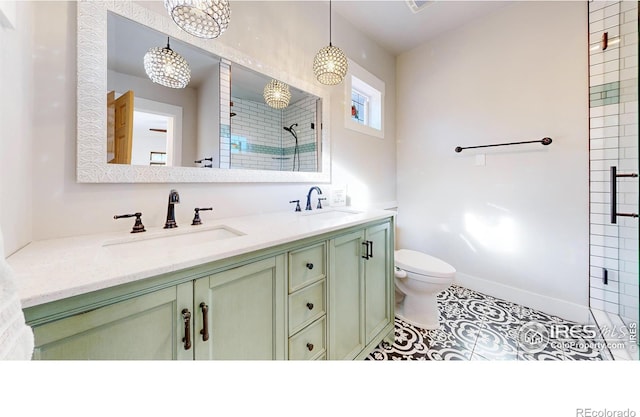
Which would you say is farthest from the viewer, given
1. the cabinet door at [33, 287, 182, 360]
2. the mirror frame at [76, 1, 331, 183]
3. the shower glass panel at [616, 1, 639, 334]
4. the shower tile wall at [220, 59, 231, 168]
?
the shower tile wall at [220, 59, 231, 168]

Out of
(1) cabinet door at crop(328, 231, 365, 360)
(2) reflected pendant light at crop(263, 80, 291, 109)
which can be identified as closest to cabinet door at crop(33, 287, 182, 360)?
(1) cabinet door at crop(328, 231, 365, 360)

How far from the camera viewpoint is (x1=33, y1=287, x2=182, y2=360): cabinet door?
1.57ft

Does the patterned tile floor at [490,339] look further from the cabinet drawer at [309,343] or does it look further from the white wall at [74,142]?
A: the white wall at [74,142]

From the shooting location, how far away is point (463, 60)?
7.16ft

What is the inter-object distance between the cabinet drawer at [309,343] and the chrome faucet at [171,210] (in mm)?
750

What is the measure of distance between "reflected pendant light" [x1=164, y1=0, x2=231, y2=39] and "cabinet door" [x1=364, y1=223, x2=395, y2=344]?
1.21m

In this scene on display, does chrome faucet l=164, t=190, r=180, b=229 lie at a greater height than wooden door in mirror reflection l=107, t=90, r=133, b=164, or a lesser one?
lesser

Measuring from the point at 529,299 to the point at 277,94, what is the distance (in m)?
2.61

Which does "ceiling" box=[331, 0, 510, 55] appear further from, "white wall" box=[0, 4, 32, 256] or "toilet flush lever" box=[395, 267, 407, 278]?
"toilet flush lever" box=[395, 267, 407, 278]

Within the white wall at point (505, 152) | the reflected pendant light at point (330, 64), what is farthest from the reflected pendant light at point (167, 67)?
the white wall at point (505, 152)

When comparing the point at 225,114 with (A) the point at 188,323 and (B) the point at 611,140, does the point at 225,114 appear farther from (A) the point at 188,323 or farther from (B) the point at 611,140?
(B) the point at 611,140

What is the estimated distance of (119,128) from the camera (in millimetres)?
967

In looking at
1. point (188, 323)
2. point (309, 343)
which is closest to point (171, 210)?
point (188, 323)
